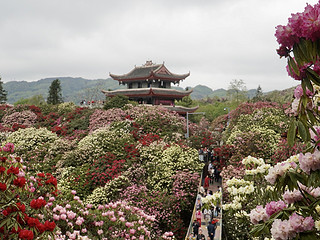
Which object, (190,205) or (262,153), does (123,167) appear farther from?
(262,153)

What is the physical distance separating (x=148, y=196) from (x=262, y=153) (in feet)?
25.8

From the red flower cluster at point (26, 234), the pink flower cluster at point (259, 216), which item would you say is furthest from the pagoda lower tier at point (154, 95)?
the pink flower cluster at point (259, 216)

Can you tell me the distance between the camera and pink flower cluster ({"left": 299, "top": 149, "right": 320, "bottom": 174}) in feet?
7.52

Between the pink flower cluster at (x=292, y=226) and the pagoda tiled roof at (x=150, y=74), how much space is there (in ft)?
108

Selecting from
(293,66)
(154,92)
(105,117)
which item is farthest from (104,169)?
(154,92)

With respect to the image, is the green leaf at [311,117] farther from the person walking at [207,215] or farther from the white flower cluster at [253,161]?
the person walking at [207,215]

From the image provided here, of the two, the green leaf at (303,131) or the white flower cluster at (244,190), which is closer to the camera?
the green leaf at (303,131)

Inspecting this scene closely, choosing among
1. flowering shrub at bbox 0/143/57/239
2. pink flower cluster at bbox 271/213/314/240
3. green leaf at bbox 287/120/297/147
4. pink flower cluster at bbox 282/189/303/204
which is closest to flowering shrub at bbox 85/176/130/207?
flowering shrub at bbox 0/143/57/239

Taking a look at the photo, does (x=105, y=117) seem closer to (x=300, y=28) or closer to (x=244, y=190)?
(x=244, y=190)

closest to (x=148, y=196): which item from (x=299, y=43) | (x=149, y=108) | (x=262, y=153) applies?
(x=262, y=153)

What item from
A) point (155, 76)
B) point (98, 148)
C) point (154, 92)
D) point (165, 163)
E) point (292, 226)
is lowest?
point (165, 163)

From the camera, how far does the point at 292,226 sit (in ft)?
7.41

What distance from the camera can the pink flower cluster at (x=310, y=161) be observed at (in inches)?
90.2

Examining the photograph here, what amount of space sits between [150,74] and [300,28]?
3340 cm
